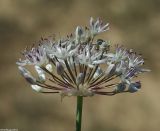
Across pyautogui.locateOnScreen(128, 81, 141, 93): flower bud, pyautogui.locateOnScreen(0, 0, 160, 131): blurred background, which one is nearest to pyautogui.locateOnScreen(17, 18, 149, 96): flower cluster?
pyautogui.locateOnScreen(128, 81, 141, 93): flower bud

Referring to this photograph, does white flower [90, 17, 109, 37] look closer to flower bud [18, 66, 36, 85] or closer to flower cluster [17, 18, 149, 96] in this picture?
flower cluster [17, 18, 149, 96]

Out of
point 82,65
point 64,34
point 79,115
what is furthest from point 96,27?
point 64,34

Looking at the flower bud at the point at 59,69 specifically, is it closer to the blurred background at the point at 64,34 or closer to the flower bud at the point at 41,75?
the flower bud at the point at 41,75

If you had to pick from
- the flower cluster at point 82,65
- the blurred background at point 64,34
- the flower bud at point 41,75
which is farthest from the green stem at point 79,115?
the blurred background at point 64,34

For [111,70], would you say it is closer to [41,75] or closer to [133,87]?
[133,87]

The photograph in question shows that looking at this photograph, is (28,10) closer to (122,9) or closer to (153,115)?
(122,9)
